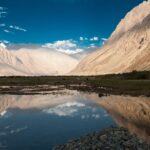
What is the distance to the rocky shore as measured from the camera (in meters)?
20.0

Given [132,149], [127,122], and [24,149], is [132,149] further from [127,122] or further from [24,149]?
[127,122]

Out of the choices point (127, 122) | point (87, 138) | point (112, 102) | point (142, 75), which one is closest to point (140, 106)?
point (112, 102)

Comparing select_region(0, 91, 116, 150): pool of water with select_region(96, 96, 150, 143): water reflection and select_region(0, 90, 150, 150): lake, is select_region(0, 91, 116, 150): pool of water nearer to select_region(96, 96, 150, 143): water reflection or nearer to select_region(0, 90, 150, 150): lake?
select_region(0, 90, 150, 150): lake

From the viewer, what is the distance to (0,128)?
1232 inches

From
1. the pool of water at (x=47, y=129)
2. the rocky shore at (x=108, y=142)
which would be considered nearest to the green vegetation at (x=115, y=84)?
the pool of water at (x=47, y=129)

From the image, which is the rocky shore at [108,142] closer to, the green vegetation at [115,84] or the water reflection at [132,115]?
the water reflection at [132,115]

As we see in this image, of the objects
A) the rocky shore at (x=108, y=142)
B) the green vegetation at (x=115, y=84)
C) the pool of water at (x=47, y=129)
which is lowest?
the pool of water at (x=47, y=129)

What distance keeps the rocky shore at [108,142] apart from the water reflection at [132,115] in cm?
276

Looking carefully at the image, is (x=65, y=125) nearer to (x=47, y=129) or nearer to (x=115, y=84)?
(x=47, y=129)

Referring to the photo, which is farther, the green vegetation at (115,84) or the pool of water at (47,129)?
the green vegetation at (115,84)

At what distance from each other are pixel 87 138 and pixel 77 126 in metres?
9.94

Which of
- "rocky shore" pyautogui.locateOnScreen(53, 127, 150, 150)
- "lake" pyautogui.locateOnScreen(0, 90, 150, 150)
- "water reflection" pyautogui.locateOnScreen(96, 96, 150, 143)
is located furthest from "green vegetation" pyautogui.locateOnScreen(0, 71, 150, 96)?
"rocky shore" pyautogui.locateOnScreen(53, 127, 150, 150)

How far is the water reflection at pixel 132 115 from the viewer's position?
2895 cm

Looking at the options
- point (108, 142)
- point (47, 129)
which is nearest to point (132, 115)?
point (47, 129)
